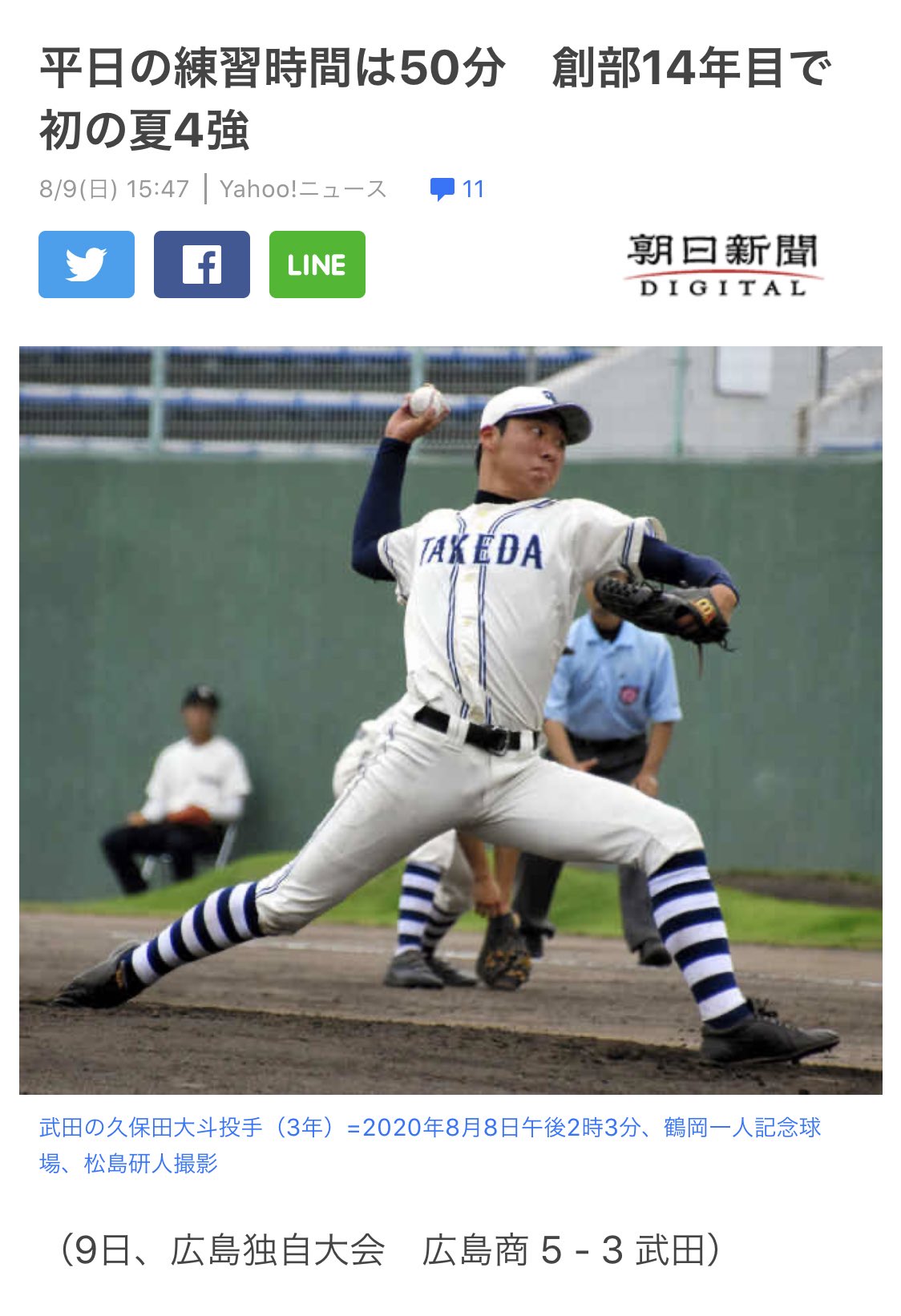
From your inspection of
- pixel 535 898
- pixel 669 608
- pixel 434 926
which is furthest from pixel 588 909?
pixel 669 608

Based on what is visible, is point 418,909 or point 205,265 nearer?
point 205,265

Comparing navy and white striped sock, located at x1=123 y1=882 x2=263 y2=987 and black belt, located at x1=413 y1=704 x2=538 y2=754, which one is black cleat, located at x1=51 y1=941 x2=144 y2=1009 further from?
black belt, located at x1=413 y1=704 x2=538 y2=754

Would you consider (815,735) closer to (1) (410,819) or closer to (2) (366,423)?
(2) (366,423)

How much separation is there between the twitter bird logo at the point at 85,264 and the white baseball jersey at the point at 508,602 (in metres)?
1.22

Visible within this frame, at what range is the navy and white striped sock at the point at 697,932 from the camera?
518 cm

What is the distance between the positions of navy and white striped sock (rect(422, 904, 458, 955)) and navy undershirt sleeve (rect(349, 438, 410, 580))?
2692 millimetres

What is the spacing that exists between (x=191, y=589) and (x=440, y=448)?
6.82 ft

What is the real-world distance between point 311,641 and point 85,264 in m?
8.59

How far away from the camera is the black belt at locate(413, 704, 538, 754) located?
532 centimetres

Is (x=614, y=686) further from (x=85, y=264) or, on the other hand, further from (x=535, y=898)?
(x=85, y=264)

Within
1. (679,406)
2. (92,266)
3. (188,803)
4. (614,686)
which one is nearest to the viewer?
(92,266)

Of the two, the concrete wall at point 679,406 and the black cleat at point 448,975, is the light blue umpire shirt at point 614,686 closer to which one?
the black cleat at point 448,975

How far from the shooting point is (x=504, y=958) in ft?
25.2

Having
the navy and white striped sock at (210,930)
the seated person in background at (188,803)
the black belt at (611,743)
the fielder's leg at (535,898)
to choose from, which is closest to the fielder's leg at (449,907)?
the fielder's leg at (535,898)
